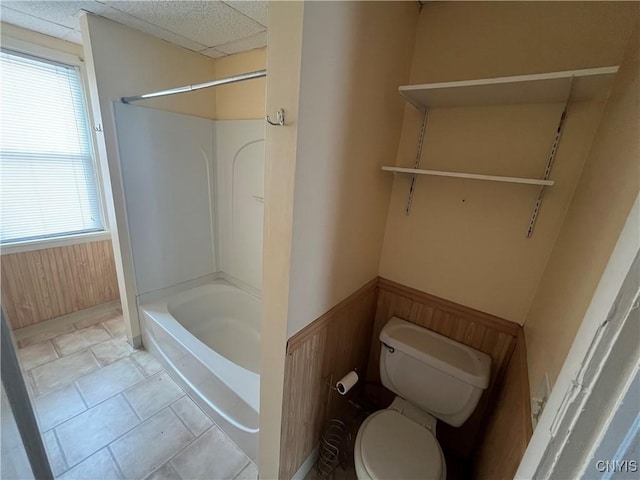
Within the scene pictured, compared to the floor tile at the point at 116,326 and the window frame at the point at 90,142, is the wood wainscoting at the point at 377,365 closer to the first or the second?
the floor tile at the point at 116,326

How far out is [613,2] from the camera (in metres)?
0.93

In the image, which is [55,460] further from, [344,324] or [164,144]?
[164,144]

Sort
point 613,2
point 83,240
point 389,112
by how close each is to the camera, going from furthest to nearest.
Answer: point 83,240
point 389,112
point 613,2

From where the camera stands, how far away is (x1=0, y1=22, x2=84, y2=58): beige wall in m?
1.84

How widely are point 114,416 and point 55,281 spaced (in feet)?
4.76

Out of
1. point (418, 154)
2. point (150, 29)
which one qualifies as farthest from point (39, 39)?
point (418, 154)

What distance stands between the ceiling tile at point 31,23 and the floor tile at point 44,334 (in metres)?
2.35

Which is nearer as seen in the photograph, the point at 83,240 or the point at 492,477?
the point at 492,477

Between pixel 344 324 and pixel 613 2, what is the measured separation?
1646mm

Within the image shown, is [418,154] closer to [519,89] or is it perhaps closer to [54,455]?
[519,89]

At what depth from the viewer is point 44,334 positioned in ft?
7.55

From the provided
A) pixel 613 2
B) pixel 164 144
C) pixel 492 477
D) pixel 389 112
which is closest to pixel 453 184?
pixel 389 112

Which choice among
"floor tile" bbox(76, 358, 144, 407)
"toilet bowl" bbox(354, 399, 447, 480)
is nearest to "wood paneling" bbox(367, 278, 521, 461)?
"toilet bowl" bbox(354, 399, 447, 480)

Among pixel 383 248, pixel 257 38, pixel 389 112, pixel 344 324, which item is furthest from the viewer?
pixel 257 38
